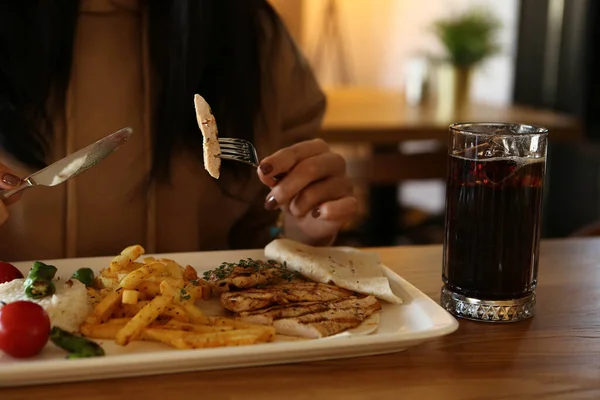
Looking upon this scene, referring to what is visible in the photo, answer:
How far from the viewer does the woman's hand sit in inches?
54.4

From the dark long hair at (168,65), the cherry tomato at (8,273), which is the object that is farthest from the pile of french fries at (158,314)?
the dark long hair at (168,65)

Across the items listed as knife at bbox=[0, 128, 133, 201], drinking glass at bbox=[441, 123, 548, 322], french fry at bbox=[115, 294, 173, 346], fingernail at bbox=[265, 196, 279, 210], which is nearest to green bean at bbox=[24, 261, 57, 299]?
french fry at bbox=[115, 294, 173, 346]

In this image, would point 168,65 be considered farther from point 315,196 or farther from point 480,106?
point 480,106

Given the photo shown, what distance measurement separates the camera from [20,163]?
5.17 feet

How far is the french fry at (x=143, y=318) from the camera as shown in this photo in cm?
98

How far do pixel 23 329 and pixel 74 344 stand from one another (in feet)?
0.22

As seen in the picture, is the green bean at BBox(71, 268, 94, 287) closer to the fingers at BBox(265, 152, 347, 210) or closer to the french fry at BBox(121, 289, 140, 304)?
the french fry at BBox(121, 289, 140, 304)

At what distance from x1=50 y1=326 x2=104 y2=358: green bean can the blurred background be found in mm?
2260

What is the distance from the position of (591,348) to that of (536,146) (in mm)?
294

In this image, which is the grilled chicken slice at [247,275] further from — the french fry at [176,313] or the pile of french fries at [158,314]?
the french fry at [176,313]

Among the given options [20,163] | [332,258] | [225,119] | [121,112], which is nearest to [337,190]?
[332,258]

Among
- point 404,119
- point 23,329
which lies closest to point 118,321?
point 23,329

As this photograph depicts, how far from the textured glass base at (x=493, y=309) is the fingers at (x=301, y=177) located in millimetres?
365

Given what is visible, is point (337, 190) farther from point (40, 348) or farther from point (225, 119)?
point (40, 348)
